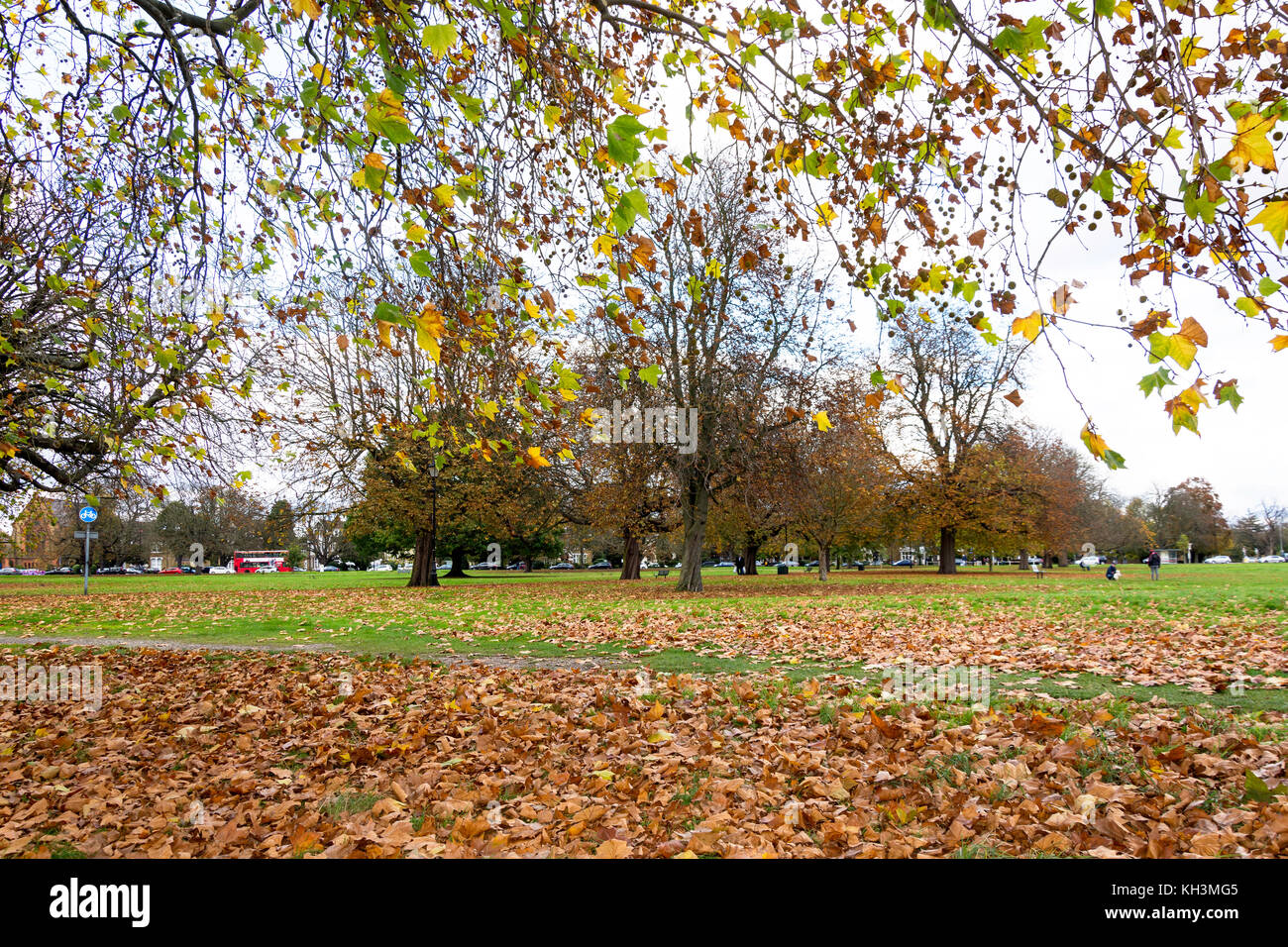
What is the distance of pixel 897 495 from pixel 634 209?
36106mm

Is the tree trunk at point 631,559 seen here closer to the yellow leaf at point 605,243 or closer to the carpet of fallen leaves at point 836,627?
the carpet of fallen leaves at point 836,627

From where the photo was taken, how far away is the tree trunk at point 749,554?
146ft

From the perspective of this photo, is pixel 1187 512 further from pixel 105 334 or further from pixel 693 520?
pixel 105 334

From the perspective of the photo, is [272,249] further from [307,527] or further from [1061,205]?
[307,527]

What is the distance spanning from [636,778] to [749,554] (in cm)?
4626

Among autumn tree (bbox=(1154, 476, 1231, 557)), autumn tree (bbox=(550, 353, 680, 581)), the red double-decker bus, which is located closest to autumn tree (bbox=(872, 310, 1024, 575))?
autumn tree (bbox=(550, 353, 680, 581))

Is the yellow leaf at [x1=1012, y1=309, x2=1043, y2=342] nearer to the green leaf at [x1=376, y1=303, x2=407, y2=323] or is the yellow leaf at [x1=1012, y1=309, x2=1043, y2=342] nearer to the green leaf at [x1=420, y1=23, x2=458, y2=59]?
the green leaf at [x1=420, y1=23, x2=458, y2=59]

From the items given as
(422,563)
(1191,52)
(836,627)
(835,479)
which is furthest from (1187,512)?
(1191,52)

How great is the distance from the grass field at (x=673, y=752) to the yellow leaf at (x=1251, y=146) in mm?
2740

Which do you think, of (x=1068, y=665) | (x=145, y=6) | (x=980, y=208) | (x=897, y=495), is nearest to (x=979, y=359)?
(x=897, y=495)

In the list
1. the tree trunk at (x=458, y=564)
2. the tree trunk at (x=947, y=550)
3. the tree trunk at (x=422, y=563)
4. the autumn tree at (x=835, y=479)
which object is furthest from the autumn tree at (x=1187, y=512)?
the tree trunk at (x=422, y=563)

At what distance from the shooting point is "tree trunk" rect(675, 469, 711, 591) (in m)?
20.9

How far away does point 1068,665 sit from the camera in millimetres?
6664
